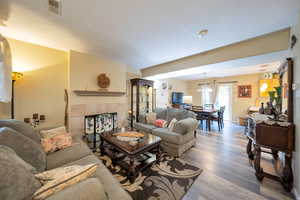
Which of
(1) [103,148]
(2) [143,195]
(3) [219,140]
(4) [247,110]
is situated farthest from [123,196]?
(4) [247,110]

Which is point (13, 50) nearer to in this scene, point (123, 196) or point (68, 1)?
point (68, 1)

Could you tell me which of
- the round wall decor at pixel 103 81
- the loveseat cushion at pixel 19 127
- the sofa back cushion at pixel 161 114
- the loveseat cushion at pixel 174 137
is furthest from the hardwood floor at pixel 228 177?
the round wall decor at pixel 103 81

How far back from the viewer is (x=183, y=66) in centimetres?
324

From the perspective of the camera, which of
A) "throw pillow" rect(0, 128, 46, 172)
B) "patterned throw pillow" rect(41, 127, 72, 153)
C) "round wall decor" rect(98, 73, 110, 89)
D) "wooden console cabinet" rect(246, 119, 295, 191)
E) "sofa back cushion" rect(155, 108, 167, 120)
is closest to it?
"throw pillow" rect(0, 128, 46, 172)

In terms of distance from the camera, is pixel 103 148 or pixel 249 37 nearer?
pixel 249 37

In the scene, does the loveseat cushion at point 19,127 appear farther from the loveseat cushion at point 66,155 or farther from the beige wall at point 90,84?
the beige wall at point 90,84

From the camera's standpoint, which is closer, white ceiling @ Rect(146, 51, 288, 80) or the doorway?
white ceiling @ Rect(146, 51, 288, 80)

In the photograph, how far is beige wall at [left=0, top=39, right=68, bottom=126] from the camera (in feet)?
7.66

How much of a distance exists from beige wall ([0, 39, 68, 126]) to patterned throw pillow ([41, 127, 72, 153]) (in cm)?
114

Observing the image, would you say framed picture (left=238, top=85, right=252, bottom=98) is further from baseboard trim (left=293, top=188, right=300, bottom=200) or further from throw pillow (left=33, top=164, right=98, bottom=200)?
throw pillow (left=33, top=164, right=98, bottom=200)

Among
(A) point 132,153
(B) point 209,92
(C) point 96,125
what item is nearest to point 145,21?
(A) point 132,153

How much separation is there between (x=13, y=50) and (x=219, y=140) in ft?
18.3

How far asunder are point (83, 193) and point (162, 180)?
1348mm

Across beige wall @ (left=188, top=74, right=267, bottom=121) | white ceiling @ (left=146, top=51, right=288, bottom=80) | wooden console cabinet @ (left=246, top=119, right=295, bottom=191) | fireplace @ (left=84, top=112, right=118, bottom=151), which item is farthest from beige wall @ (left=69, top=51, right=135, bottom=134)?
beige wall @ (left=188, top=74, right=267, bottom=121)
